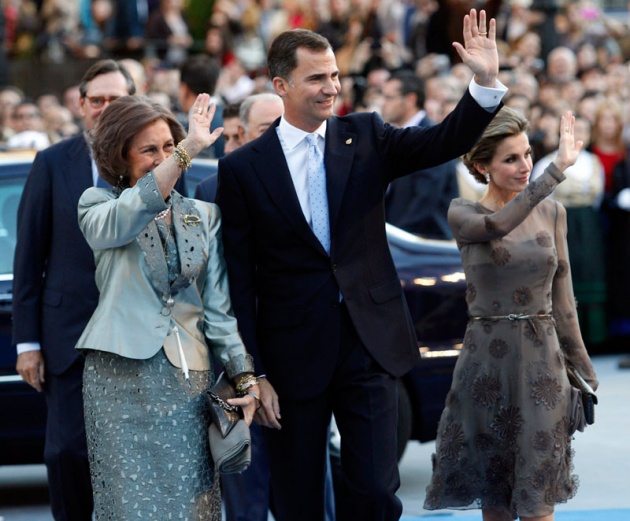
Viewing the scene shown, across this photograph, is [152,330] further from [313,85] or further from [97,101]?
[97,101]

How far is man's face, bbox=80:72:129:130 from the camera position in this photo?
5.91 metres

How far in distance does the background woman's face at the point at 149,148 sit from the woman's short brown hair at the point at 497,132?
1.34 m

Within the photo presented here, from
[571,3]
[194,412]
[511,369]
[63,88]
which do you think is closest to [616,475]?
[511,369]

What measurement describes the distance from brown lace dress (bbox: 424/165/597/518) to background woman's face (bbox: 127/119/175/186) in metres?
1.39

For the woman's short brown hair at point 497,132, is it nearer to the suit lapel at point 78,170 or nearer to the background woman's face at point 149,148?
the background woman's face at point 149,148

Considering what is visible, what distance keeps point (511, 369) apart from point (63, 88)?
1307 cm

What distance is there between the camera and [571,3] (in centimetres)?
1973

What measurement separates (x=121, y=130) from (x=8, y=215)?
2.89 meters

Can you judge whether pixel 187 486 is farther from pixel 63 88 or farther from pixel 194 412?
pixel 63 88

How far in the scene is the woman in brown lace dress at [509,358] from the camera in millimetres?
5471

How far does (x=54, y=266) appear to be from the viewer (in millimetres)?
5578

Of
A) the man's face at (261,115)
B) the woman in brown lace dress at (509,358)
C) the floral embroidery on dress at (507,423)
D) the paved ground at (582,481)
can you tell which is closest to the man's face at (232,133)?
the man's face at (261,115)

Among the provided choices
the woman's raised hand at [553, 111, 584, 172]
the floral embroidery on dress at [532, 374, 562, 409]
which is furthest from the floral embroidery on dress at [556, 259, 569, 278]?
the woman's raised hand at [553, 111, 584, 172]

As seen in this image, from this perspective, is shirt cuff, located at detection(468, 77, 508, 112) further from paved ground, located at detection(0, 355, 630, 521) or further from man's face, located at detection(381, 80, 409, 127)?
man's face, located at detection(381, 80, 409, 127)
